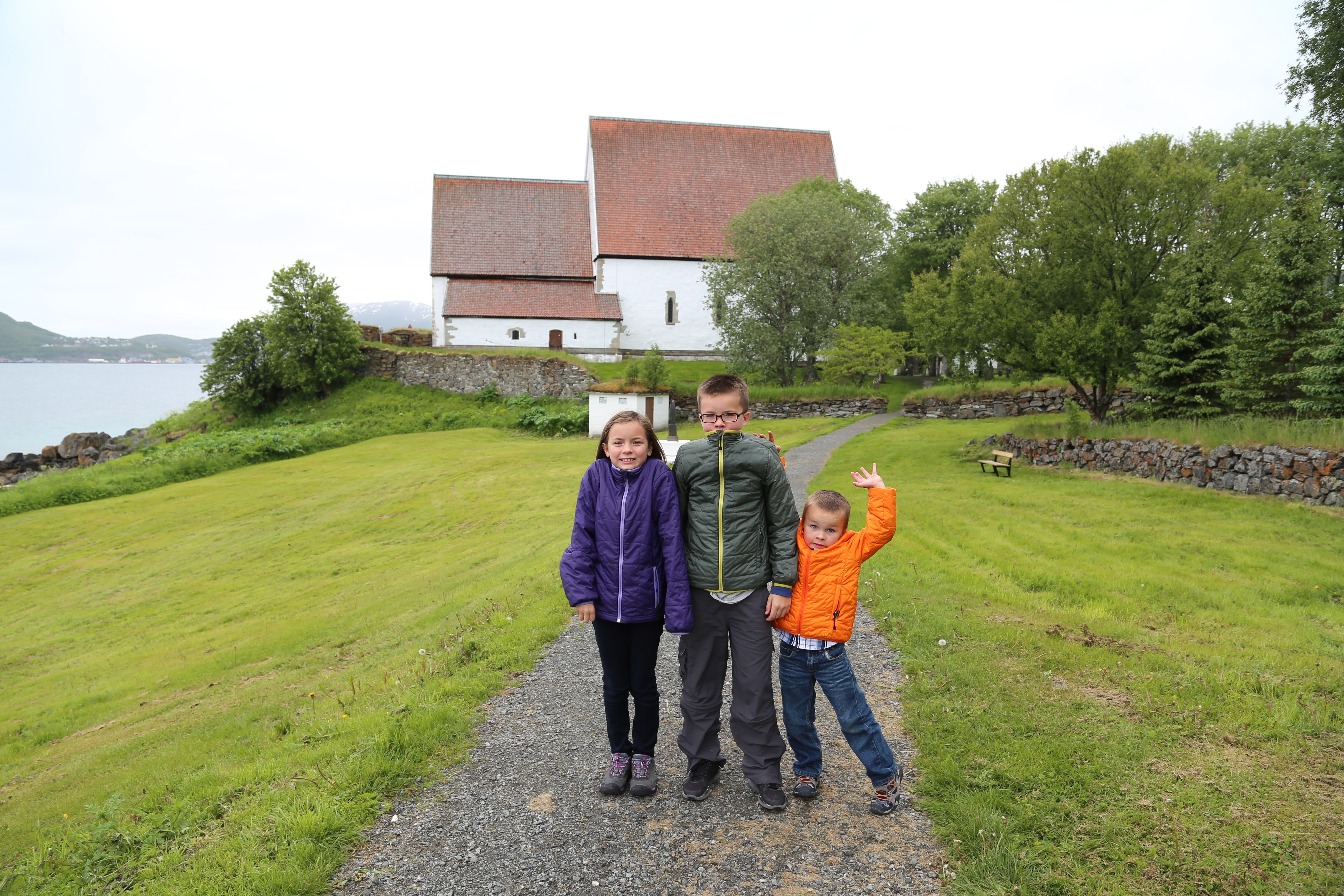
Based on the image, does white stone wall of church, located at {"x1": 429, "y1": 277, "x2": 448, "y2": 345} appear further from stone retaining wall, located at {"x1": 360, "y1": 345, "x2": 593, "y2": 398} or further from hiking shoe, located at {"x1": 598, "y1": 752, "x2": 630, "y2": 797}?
hiking shoe, located at {"x1": 598, "y1": 752, "x2": 630, "y2": 797}

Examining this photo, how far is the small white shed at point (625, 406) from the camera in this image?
1000 inches

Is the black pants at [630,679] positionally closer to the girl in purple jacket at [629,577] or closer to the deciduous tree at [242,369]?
the girl in purple jacket at [629,577]

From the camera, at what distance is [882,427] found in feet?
83.7

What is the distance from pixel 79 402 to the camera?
67.0m

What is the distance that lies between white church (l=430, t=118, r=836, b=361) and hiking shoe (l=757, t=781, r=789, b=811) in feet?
111

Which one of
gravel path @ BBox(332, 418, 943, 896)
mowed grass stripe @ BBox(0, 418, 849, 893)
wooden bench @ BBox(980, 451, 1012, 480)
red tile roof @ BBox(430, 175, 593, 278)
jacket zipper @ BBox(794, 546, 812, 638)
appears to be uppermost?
red tile roof @ BBox(430, 175, 593, 278)

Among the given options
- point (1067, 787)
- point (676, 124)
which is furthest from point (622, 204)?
point (1067, 787)

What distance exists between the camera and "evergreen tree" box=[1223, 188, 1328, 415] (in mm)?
13148

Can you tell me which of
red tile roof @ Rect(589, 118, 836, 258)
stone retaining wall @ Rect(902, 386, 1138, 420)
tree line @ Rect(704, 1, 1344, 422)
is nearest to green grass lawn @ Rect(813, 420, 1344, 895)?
tree line @ Rect(704, 1, 1344, 422)

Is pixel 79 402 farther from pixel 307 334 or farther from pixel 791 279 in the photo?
pixel 791 279

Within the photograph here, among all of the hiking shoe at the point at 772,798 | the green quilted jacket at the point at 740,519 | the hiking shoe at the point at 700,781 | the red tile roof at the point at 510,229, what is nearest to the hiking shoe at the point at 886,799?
the hiking shoe at the point at 772,798

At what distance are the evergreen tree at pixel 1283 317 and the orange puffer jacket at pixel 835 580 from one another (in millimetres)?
13804

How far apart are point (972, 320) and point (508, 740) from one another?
16.9m

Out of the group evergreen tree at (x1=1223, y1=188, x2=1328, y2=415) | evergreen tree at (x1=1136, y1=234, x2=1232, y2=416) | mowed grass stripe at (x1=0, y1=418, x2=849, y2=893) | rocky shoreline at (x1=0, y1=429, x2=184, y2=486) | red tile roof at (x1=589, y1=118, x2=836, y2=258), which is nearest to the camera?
mowed grass stripe at (x1=0, y1=418, x2=849, y2=893)
